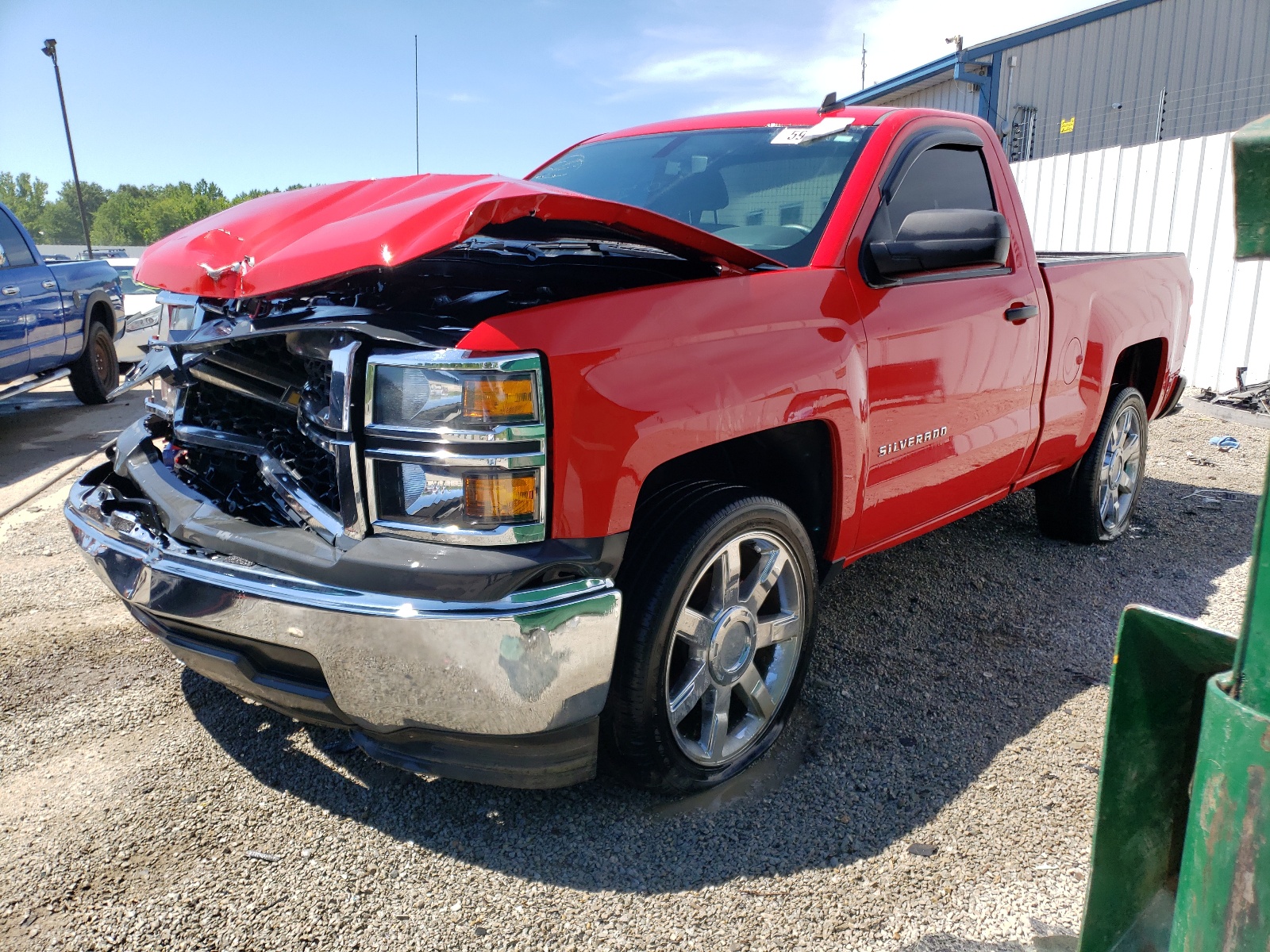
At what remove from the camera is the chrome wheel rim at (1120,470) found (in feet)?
14.5

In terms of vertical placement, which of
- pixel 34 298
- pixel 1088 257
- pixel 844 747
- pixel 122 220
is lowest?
pixel 844 747

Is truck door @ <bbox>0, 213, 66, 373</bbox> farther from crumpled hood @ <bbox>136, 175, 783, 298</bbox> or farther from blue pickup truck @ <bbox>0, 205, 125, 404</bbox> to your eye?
crumpled hood @ <bbox>136, 175, 783, 298</bbox>

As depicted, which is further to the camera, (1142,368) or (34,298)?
(34,298)

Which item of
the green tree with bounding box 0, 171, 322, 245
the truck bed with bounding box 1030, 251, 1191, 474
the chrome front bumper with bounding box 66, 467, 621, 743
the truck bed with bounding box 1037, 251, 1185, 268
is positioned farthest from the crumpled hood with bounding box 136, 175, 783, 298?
the green tree with bounding box 0, 171, 322, 245

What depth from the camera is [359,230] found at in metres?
1.98

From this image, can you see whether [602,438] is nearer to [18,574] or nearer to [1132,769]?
[1132,769]

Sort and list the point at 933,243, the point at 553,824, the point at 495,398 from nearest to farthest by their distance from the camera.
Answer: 1. the point at 495,398
2. the point at 553,824
3. the point at 933,243

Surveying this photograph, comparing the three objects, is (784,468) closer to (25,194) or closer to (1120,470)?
(1120,470)

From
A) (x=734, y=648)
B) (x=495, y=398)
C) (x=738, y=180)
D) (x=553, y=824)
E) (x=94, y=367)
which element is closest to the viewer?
(x=495, y=398)

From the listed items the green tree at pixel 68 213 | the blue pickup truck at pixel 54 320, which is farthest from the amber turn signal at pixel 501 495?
the green tree at pixel 68 213

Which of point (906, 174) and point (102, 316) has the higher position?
point (906, 174)

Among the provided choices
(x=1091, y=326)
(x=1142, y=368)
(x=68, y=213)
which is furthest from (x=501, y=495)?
(x=68, y=213)

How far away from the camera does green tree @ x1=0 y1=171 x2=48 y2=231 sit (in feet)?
330

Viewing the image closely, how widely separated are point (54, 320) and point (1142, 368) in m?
7.66
